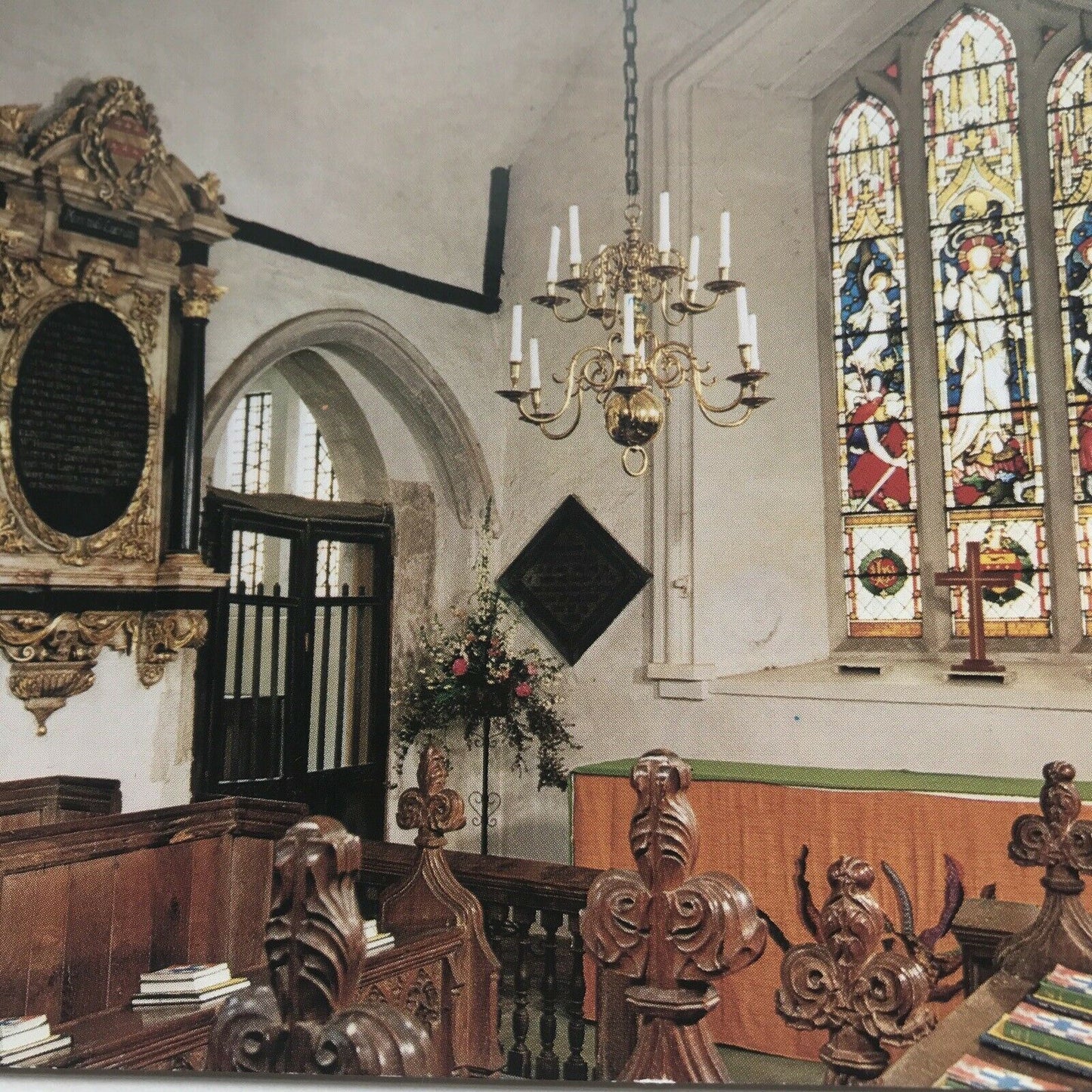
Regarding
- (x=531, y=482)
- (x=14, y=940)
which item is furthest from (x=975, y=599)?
(x=14, y=940)

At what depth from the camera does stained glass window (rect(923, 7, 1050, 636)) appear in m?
4.86

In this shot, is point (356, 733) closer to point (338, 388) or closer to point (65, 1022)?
point (338, 388)

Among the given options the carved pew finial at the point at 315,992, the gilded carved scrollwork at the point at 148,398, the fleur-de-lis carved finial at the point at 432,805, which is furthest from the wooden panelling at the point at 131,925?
the carved pew finial at the point at 315,992

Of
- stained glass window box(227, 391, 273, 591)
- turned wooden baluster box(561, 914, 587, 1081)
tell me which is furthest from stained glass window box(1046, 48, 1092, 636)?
stained glass window box(227, 391, 273, 591)

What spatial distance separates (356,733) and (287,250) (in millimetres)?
2267

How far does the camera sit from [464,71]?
4.62 m

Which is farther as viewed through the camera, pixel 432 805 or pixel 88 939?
pixel 88 939

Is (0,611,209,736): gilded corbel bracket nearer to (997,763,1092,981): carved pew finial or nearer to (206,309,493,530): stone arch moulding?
(206,309,493,530): stone arch moulding

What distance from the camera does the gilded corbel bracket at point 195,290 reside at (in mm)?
4086

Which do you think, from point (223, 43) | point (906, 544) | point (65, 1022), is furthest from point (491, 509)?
point (65, 1022)

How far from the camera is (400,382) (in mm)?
5422

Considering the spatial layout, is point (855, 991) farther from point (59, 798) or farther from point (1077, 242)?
point (1077, 242)

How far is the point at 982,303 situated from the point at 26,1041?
472 centimetres

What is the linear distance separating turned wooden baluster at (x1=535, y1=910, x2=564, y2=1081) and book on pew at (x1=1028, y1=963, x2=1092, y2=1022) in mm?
1280
